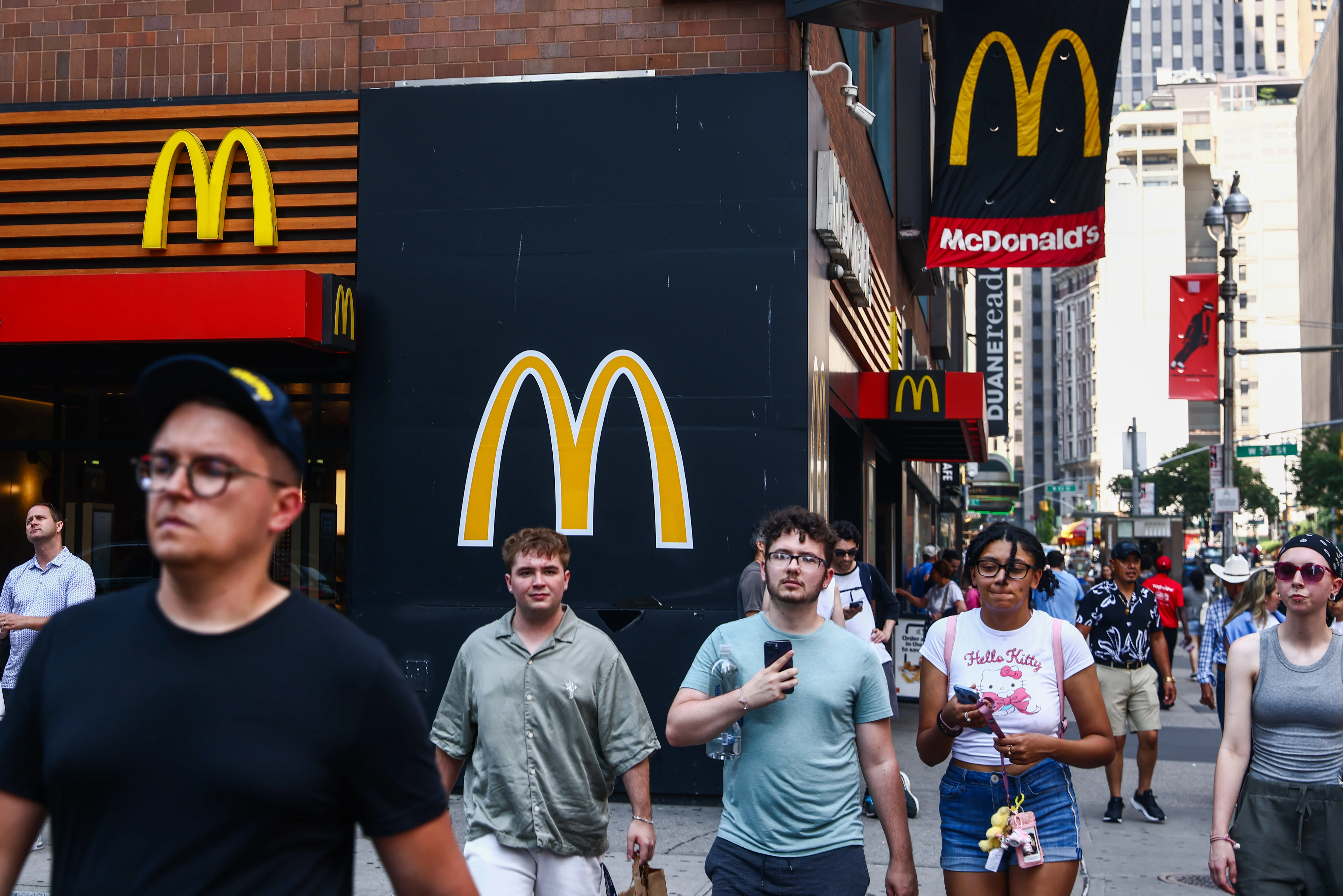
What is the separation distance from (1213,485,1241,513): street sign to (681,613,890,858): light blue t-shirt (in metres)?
22.4

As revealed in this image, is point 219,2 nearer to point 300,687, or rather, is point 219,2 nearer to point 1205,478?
point 300,687

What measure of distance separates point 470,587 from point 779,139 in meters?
3.93

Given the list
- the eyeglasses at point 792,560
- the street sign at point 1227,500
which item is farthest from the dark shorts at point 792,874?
the street sign at point 1227,500

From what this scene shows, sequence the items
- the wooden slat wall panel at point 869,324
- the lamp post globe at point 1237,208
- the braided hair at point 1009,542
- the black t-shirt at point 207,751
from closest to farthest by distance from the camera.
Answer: the black t-shirt at point 207,751
the braided hair at point 1009,542
the wooden slat wall panel at point 869,324
the lamp post globe at point 1237,208

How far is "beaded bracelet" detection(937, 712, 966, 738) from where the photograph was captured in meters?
4.43

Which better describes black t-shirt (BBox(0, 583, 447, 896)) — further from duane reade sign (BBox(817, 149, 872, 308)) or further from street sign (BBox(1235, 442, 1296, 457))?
street sign (BBox(1235, 442, 1296, 457))

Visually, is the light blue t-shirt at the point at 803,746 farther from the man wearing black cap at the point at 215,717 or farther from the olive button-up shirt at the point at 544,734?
the man wearing black cap at the point at 215,717

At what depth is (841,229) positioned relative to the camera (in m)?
10.4

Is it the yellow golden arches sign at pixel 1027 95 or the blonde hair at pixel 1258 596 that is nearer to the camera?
the blonde hair at pixel 1258 596

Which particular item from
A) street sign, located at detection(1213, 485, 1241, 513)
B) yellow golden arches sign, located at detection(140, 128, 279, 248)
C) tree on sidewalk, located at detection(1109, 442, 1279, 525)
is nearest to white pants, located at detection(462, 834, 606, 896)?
yellow golden arches sign, located at detection(140, 128, 279, 248)

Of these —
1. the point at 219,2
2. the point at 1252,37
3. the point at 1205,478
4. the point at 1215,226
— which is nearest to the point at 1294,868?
the point at 219,2

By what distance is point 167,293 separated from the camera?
9.34 metres

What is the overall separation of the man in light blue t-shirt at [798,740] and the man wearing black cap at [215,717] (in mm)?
2000

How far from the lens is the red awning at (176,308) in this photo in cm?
914
